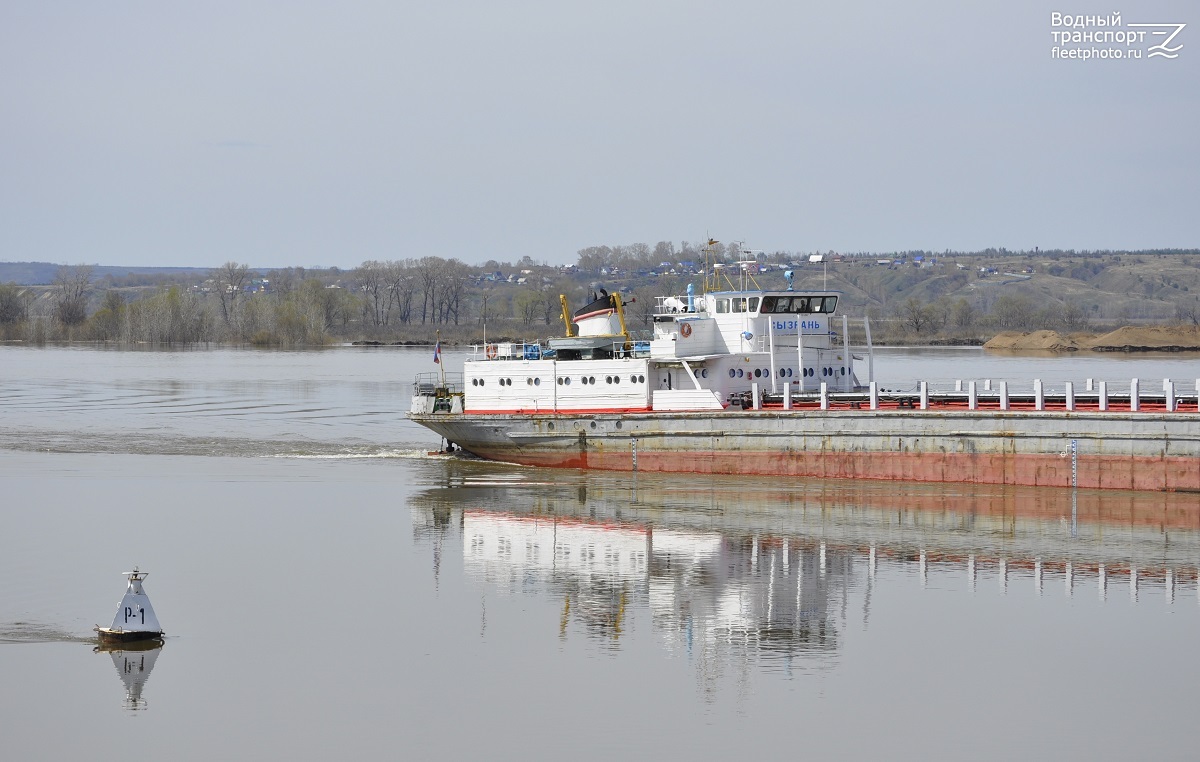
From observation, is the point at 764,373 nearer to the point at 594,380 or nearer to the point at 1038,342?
the point at 594,380

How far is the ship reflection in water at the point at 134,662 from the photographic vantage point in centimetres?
2084

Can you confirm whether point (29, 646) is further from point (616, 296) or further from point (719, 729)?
point (616, 296)

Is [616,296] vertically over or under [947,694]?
over

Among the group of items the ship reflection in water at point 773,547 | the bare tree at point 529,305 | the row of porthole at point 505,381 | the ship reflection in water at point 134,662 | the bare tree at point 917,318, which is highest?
the bare tree at point 529,305

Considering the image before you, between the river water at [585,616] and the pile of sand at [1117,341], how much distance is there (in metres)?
95.2

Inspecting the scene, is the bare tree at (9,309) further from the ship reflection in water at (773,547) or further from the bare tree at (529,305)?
the ship reflection in water at (773,547)

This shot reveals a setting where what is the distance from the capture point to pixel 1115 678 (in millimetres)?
21875

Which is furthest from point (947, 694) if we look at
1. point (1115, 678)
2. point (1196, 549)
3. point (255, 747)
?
point (1196, 549)

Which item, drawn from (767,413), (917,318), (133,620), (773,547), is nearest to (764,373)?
(767,413)

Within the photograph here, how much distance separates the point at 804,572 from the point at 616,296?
1698 cm

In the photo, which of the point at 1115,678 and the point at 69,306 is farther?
the point at 69,306

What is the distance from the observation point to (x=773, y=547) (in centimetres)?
3153

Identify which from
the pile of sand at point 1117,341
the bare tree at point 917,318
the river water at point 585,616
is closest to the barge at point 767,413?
the river water at point 585,616

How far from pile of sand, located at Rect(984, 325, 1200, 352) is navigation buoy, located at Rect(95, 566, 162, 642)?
378ft
